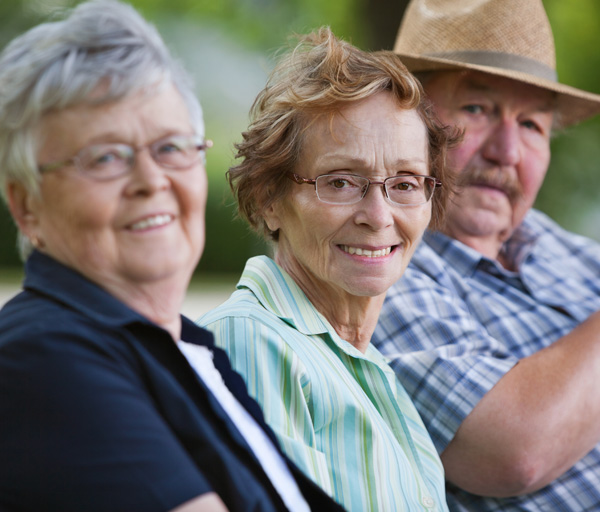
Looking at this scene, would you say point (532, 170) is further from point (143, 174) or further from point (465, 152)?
point (143, 174)

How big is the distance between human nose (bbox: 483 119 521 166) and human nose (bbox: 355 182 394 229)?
36.6 inches

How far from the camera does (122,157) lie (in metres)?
1.31

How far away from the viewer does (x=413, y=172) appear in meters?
2.22

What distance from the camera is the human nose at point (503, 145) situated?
2920 millimetres

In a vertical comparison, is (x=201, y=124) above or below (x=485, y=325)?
above

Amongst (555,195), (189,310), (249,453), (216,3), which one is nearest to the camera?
(249,453)

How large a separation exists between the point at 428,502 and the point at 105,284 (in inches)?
43.9

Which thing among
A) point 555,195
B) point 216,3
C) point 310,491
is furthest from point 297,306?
point 216,3

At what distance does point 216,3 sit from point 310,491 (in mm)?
11946

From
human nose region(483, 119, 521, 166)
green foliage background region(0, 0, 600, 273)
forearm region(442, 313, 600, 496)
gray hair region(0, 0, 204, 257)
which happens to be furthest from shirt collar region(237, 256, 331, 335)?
green foliage background region(0, 0, 600, 273)

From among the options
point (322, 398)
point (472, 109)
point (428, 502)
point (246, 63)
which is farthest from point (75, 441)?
point (246, 63)

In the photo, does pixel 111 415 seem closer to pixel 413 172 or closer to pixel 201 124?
pixel 201 124

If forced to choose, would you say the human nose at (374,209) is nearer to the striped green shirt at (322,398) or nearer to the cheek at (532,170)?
the striped green shirt at (322,398)

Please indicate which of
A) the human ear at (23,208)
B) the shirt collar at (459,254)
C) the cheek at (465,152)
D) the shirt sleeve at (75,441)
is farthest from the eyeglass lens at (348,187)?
the shirt sleeve at (75,441)
